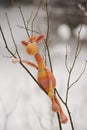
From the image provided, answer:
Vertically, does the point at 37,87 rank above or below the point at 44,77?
below

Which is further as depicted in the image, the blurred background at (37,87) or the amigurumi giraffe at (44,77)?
the blurred background at (37,87)

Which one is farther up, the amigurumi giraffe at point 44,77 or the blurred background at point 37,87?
the amigurumi giraffe at point 44,77

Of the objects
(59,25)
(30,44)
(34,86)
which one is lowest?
(34,86)

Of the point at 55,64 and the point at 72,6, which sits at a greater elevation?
the point at 72,6

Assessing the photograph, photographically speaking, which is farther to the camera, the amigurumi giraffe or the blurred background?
the blurred background

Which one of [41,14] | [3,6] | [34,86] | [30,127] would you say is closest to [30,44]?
[30,127]

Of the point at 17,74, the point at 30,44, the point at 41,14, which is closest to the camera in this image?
the point at 30,44

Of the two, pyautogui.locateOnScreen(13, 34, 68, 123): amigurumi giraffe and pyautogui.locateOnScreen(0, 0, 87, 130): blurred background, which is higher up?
pyautogui.locateOnScreen(13, 34, 68, 123): amigurumi giraffe

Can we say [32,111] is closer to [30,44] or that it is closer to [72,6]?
[30,44]

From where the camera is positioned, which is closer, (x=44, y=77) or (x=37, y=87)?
(x=44, y=77)

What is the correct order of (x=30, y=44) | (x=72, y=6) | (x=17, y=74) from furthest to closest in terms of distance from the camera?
(x=72, y=6), (x=17, y=74), (x=30, y=44)

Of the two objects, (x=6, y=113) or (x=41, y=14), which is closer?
(x=6, y=113)
